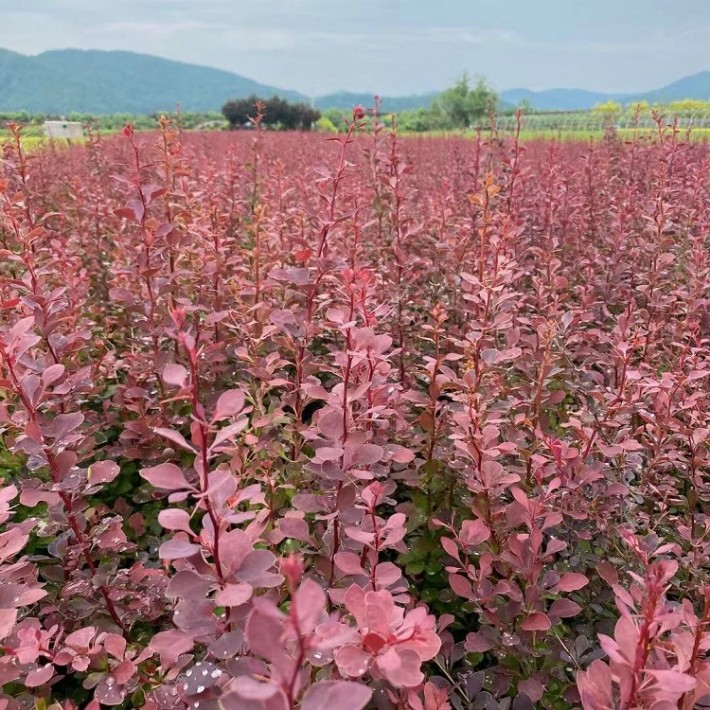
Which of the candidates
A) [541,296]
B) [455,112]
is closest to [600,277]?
[541,296]

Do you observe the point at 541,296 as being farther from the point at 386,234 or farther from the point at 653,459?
the point at 386,234

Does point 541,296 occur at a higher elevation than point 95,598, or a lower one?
higher

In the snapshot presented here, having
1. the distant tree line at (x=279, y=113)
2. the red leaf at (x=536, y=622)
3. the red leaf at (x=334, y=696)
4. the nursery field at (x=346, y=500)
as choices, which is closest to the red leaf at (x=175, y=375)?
the nursery field at (x=346, y=500)

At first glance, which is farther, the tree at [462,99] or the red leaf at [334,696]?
the tree at [462,99]

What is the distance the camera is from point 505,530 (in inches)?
61.6

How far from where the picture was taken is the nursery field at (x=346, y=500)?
3.03 ft

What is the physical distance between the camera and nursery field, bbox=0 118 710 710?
0.92m

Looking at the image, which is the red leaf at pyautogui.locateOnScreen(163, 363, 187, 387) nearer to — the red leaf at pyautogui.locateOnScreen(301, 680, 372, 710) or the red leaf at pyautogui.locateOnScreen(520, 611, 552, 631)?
the red leaf at pyautogui.locateOnScreen(301, 680, 372, 710)

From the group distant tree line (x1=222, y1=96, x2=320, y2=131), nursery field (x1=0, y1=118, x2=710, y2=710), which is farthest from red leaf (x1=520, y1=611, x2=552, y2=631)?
distant tree line (x1=222, y1=96, x2=320, y2=131)

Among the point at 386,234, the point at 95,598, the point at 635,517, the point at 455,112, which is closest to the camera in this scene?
the point at 95,598

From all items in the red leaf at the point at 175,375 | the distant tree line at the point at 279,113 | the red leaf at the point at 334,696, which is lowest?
the red leaf at the point at 334,696

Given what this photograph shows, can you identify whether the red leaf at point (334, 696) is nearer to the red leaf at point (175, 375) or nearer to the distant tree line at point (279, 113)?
the red leaf at point (175, 375)

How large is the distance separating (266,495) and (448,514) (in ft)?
1.89

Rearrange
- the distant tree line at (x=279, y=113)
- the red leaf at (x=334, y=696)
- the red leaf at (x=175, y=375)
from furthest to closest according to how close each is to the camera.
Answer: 1. the distant tree line at (x=279, y=113)
2. the red leaf at (x=175, y=375)
3. the red leaf at (x=334, y=696)
